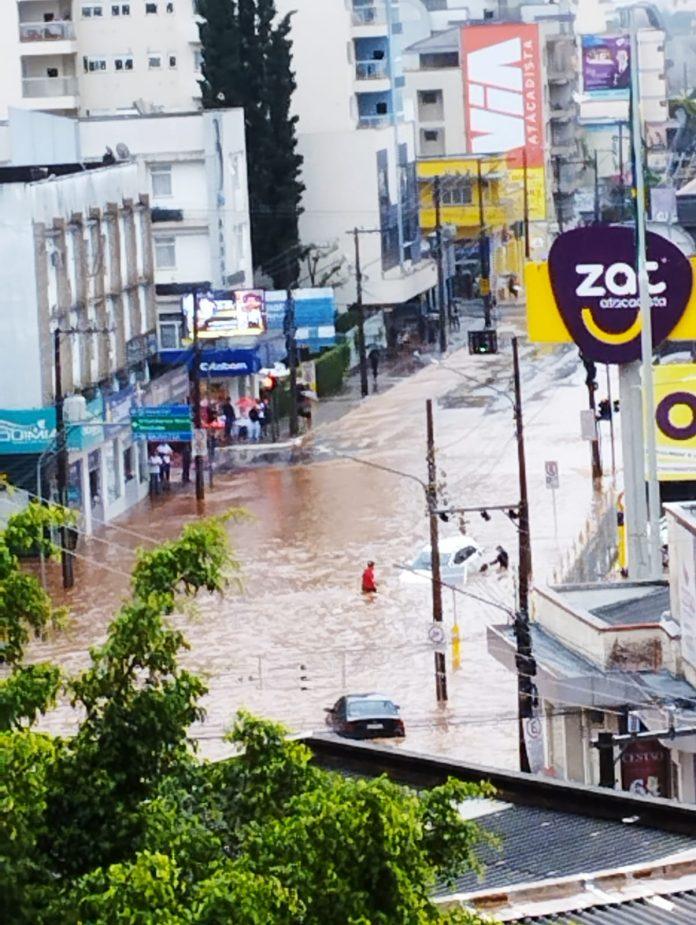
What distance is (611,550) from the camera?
53125 millimetres

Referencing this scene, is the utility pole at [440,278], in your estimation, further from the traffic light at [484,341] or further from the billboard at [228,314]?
the traffic light at [484,341]

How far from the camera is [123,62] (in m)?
102

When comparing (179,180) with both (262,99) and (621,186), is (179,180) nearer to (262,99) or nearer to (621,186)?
(262,99)

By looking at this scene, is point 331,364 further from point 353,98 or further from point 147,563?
point 147,563

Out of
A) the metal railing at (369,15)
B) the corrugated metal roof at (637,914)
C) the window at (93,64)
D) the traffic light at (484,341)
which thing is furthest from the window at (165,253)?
the corrugated metal roof at (637,914)

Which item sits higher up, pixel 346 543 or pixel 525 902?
pixel 525 902

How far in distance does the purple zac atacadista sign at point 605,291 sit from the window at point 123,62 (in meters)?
59.0

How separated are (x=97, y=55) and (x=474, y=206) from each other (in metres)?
16.2

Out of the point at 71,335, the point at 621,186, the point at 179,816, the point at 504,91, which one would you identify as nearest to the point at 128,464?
the point at 71,335

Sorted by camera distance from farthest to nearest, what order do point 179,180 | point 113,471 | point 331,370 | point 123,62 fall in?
point 123,62, point 331,370, point 179,180, point 113,471

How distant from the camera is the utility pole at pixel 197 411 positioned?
2463 inches

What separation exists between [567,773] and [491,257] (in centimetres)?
7444

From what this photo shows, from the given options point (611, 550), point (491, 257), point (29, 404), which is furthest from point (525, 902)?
point (491, 257)

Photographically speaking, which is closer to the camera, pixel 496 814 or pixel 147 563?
pixel 147 563
